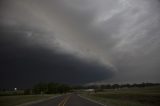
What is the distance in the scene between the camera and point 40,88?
198875 millimetres
